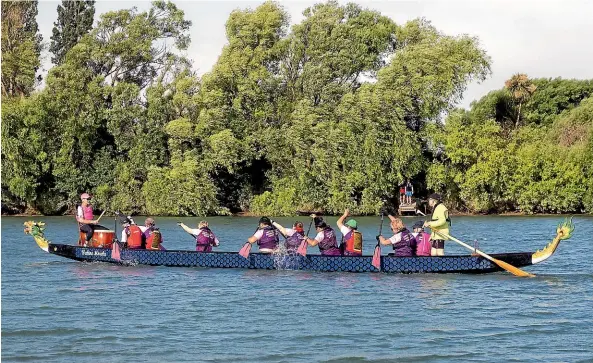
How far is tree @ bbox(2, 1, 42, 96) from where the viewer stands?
58.4 metres

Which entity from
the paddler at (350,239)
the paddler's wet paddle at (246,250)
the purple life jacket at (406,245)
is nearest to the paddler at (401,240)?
the purple life jacket at (406,245)

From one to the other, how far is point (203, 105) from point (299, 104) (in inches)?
216

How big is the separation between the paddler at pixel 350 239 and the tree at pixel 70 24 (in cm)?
4563

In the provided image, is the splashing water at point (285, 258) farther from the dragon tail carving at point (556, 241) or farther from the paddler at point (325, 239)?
the dragon tail carving at point (556, 241)

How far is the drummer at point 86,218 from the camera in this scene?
2755 cm

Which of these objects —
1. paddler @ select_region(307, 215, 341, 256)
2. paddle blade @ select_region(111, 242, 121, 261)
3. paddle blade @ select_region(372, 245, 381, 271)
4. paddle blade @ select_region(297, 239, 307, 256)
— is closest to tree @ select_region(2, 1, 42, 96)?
paddle blade @ select_region(111, 242, 121, 261)

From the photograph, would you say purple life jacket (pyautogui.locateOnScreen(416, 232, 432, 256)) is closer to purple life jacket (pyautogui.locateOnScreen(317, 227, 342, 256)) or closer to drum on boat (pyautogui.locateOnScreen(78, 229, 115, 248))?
purple life jacket (pyautogui.locateOnScreen(317, 227, 342, 256))

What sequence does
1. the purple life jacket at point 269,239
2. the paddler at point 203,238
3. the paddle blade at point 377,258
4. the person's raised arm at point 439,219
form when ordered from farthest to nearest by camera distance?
the paddler at point 203,238 < the purple life jacket at point 269,239 < the paddle blade at point 377,258 < the person's raised arm at point 439,219

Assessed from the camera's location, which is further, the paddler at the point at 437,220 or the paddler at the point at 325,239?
the paddler at the point at 325,239

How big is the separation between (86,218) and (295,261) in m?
6.37

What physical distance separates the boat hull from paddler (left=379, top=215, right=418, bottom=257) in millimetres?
264

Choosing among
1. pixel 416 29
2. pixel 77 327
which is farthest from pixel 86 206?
pixel 416 29

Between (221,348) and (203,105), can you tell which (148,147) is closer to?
→ (203,105)

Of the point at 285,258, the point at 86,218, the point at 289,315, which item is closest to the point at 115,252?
the point at 86,218
